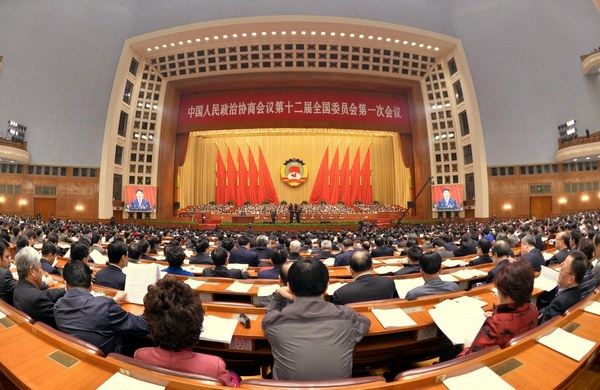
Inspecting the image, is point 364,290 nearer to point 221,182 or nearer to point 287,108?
point 287,108

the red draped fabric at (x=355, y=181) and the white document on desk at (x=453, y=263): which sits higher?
the red draped fabric at (x=355, y=181)

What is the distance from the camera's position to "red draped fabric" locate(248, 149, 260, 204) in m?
23.1

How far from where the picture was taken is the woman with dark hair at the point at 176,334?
1.27 m

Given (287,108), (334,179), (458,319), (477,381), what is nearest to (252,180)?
(334,179)

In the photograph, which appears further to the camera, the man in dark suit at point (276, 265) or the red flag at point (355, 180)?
the red flag at point (355, 180)

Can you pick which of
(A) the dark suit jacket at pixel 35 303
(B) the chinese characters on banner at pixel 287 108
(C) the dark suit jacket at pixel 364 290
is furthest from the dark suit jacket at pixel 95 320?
(B) the chinese characters on banner at pixel 287 108

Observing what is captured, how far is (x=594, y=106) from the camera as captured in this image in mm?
16953

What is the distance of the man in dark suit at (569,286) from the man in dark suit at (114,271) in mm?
3505

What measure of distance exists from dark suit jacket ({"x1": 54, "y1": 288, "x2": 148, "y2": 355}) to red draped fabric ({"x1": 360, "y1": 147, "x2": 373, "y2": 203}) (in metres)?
22.4

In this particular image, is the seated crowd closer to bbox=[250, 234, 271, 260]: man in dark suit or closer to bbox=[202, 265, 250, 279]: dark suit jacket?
bbox=[202, 265, 250, 279]: dark suit jacket

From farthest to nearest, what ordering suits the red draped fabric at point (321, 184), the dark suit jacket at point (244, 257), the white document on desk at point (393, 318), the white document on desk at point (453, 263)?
the red draped fabric at point (321, 184) < the dark suit jacket at point (244, 257) < the white document on desk at point (453, 263) < the white document on desk at point (393, 318)

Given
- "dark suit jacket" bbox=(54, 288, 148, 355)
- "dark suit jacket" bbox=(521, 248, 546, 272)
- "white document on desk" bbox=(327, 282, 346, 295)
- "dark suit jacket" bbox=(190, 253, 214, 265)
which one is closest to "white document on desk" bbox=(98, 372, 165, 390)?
"dark suit jacket" bbox=(54, 288, 148, 355)

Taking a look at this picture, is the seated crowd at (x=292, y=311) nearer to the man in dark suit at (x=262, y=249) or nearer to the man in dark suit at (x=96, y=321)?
the man in dark suit at (x=96, y=321)

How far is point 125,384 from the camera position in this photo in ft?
3.66
